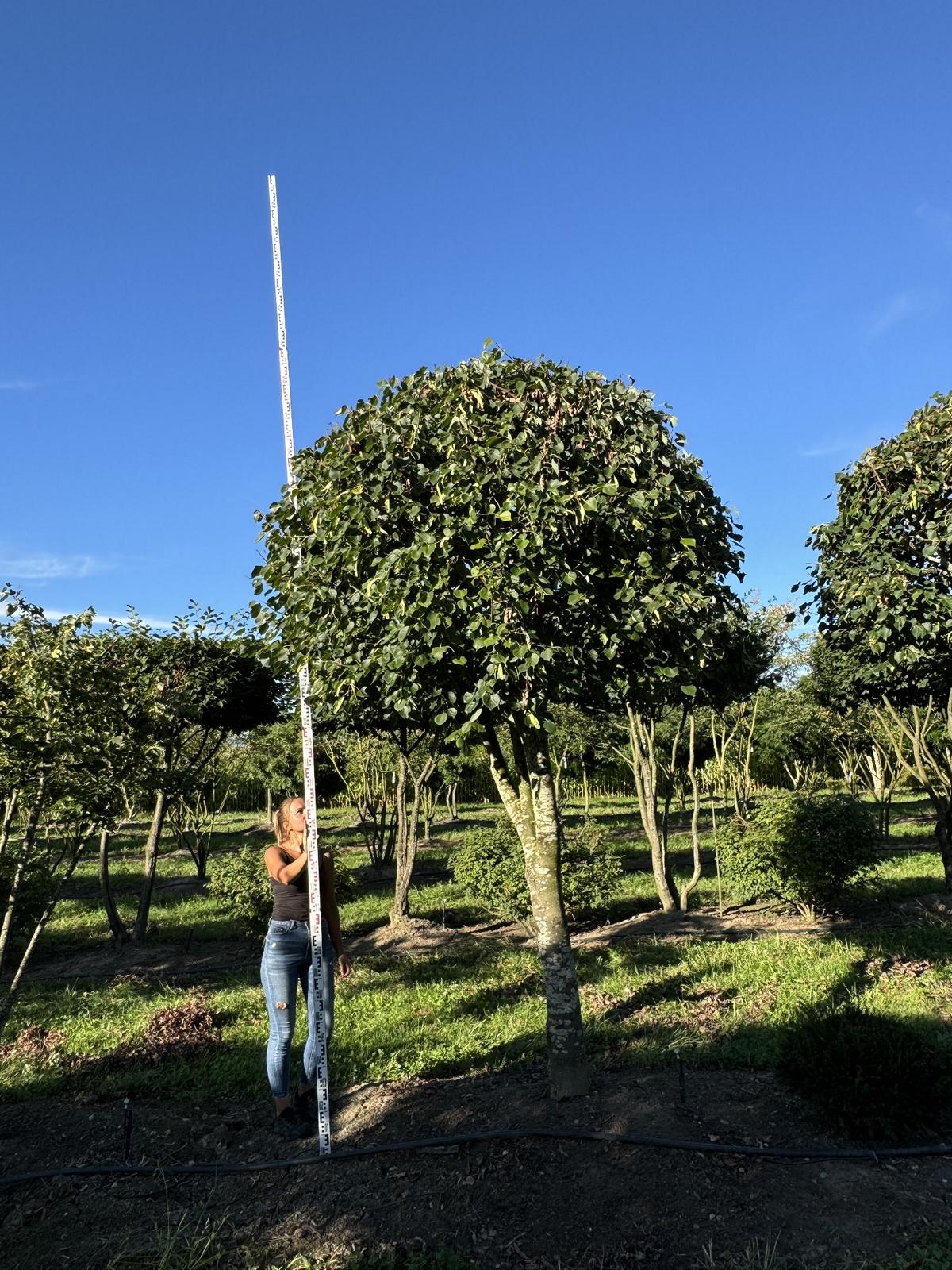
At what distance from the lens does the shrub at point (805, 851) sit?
10641mm

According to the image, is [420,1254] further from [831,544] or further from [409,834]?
[409,834]

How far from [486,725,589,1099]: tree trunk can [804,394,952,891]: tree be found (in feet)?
10.00

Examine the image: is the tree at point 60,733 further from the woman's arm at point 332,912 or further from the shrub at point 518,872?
the shrub at point 518,872

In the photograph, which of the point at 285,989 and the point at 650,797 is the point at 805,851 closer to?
the point at 650,797

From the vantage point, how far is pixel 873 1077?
14.0 feet

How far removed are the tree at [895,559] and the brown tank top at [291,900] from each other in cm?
463

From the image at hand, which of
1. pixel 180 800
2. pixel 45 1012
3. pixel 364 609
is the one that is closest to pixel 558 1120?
pixel 364 609

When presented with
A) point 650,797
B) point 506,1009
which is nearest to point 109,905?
point 506,1009

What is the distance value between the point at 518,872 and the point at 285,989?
6.79 metres

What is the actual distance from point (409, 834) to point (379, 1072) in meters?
7.04

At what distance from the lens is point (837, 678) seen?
8664 millimetres

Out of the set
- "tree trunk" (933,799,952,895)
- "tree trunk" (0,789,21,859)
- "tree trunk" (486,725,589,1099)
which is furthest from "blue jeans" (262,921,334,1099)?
"tree trunk" (933,799,952,895)

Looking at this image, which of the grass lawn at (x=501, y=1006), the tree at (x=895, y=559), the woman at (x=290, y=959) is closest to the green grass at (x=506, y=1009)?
the grass lawn at (x=501, y=1006)

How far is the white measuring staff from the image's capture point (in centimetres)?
444
